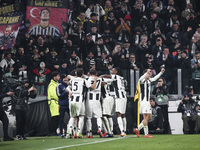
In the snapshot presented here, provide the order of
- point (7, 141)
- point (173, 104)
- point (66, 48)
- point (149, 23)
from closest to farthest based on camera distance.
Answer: point (7, 141) → point (173, 104) → point (66, 48) → point (149, 23)

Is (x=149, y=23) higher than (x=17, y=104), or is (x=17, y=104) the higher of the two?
(x=149, y=23)

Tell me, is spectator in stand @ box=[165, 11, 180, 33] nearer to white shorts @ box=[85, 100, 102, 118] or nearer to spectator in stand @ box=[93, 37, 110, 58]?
spectator in stand @ box=[93, 37, 110, 58]

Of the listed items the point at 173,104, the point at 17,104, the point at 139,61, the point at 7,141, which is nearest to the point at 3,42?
the point at 17,104

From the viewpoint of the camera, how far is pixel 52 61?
824 inches

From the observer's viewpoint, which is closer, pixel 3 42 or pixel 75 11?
pixel 3 42

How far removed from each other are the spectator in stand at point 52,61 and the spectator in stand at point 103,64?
1.60 m

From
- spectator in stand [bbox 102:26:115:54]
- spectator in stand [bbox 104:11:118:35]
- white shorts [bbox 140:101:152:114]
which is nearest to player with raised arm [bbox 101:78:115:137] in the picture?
white shorts [bbox 140:101:152:114]

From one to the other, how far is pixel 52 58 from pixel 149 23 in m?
4.96

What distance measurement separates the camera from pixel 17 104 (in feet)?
55.8

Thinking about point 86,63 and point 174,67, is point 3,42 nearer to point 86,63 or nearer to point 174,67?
point 86,63

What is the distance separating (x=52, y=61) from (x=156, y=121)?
16.1 feet

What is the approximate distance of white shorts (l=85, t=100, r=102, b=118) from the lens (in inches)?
644

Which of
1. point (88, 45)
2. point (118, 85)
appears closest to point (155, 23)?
point (88, 45)

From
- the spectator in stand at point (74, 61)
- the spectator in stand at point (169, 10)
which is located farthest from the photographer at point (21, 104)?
the spectator in stand at point (169, 10)
